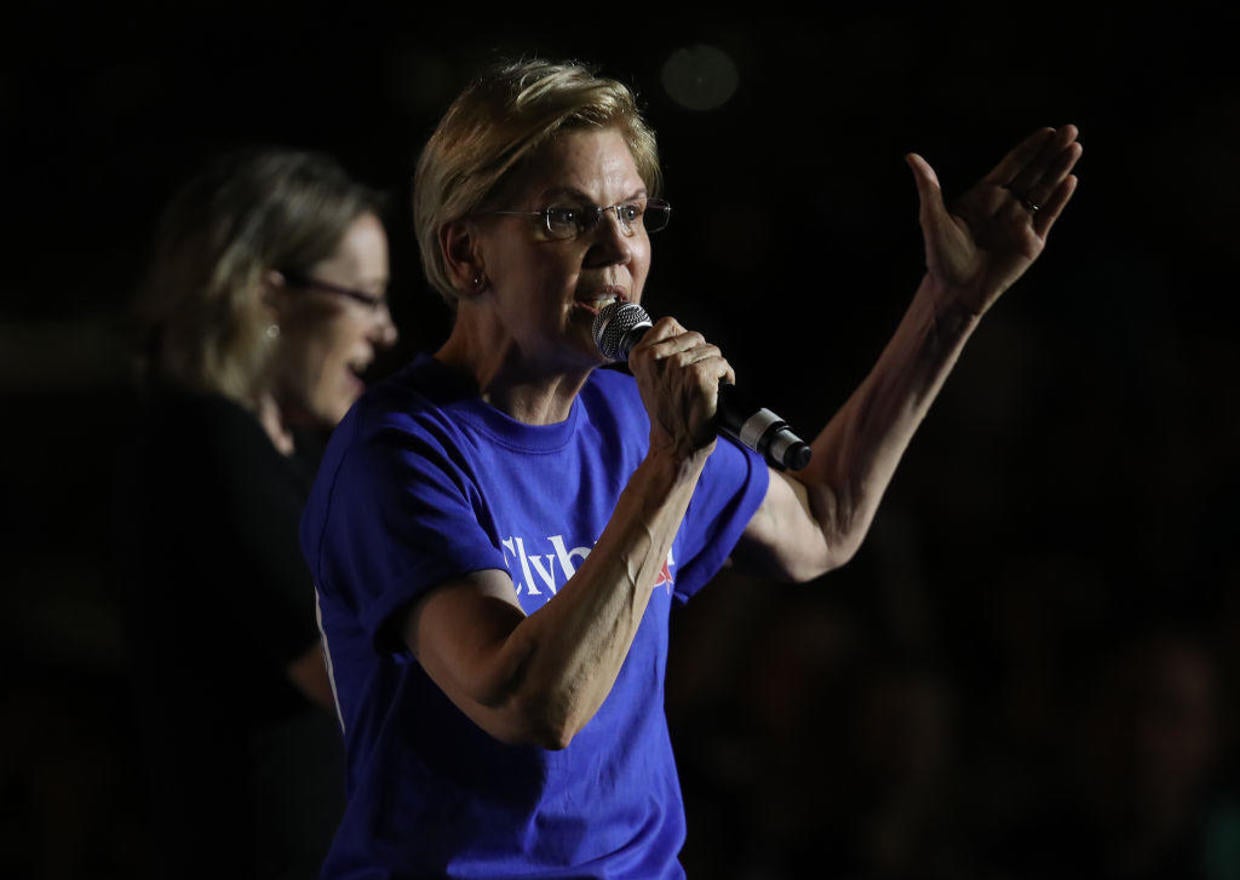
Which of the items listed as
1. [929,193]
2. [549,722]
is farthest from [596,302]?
[929,193]

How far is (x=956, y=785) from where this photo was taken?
3145 millimetres

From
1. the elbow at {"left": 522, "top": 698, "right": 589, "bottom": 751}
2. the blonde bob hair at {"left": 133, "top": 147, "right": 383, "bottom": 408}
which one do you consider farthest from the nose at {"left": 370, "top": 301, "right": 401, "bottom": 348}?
the elbow at {"left": 522, "top": 698, "right": 589, "bottom": 751}

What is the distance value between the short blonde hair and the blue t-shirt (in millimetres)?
167

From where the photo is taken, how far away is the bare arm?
1877 millimetres

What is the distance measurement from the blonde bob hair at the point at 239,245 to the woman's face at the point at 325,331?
0.03m

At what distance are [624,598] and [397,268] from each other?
8.87ft

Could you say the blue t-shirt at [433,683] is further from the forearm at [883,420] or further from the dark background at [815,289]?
the dark background at [815,289]

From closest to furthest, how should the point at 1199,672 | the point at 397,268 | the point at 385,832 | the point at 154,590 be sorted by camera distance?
the point at 385,832, the point at 154,590, the point at 1199,672, the point at 397,268

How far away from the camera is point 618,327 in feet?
4.84

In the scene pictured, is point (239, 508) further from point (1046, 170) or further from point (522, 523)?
point (1046, 170)

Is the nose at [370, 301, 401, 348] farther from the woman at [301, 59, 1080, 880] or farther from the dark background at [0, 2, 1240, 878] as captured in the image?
the dark background at [0, 2, 1240, 878]

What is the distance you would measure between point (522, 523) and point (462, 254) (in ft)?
0.97

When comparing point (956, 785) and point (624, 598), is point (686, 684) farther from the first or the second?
point (624, 598)

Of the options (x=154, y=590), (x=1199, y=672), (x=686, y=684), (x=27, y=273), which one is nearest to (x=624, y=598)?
(x=154, y=590)
